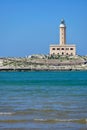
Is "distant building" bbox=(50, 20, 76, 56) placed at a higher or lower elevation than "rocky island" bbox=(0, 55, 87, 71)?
higher

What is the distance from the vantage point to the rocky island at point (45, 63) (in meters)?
164

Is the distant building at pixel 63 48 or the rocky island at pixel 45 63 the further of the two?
the rocky island at pixel 45 63

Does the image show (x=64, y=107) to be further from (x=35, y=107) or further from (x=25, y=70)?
(x=25, y=70)

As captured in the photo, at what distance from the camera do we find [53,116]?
20016 mm

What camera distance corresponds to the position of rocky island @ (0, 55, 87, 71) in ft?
538

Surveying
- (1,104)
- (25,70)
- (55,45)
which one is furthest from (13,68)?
(1,104)

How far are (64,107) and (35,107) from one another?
1.36 metres

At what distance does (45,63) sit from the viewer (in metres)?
167

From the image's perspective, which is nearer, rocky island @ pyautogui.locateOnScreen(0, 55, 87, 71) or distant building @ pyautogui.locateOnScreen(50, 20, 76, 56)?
distant building @ pyautogui.locateOnScreen(50, 20, 76, 56)

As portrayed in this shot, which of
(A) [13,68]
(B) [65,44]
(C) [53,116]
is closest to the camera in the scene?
(C) [53,116]

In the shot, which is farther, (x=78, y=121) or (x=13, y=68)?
(x=13, y=68)

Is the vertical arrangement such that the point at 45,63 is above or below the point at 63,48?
below

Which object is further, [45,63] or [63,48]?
[45,63]

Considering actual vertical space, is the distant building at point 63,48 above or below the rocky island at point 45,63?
above
